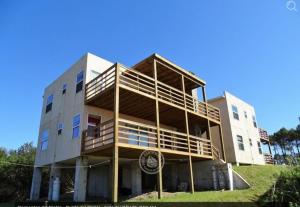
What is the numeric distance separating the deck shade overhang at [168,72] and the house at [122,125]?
0.07 m

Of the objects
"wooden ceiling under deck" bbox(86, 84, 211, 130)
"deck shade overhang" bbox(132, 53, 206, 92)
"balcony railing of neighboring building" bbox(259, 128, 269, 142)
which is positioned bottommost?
"wooden ceiling under deck" bbox(86, 84, 211, 130)

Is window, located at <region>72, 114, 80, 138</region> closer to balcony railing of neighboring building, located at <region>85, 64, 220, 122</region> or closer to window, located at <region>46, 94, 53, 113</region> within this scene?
balcony railing of neighboring building, located at <region>85, 64, 220, 122</region>

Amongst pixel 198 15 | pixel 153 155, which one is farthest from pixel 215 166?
pixel 198 15

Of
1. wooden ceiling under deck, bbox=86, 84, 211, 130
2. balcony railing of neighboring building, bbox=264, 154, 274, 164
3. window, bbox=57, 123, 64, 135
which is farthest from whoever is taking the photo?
balcony railing of neighboring building, bbox=264, 154, 274, 164

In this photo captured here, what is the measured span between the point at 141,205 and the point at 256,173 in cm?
1021

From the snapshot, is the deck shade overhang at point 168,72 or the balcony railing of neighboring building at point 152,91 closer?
the balcony railing of neighboring building at point 152,91

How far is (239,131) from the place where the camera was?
26156mm

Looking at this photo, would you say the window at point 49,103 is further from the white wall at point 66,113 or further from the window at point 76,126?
the window at point 76,126

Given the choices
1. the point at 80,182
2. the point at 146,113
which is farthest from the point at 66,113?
the point at 146,113

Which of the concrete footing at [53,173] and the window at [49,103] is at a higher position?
the window at [49,103]

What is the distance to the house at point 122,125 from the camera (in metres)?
14.9

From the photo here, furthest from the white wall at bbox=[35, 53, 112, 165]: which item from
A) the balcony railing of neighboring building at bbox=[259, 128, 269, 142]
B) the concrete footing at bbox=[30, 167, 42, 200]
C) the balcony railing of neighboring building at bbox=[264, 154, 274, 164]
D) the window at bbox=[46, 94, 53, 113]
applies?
the balcony railing of neighboring building at bbox=[264, 154, 274, 164]

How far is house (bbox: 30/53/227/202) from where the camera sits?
14.9 meters

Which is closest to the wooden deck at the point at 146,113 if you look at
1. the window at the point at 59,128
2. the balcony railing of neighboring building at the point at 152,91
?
the balcony railing of neighboring building at the point at 152,91
